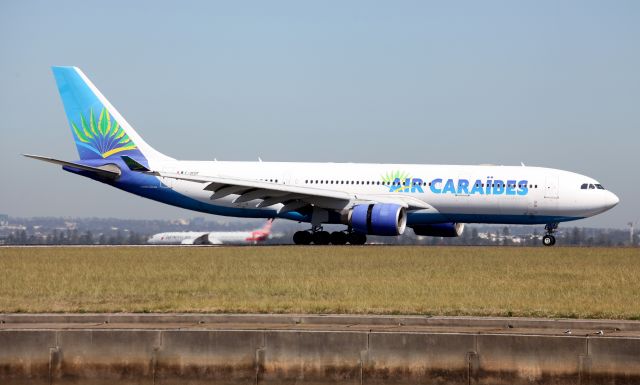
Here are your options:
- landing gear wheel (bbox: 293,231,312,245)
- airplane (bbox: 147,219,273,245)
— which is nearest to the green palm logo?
landing gear wheel (bbox: 293,231,312,245)

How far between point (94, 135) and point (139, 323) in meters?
37.3

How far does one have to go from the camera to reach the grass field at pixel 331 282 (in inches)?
Result: 892

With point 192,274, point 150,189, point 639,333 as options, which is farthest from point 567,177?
point 639,333

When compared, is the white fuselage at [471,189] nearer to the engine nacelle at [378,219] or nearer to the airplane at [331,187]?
the airplane at [331,187]

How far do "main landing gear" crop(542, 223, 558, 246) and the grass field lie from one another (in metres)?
7.86

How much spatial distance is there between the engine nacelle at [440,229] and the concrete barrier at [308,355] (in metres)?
34.8

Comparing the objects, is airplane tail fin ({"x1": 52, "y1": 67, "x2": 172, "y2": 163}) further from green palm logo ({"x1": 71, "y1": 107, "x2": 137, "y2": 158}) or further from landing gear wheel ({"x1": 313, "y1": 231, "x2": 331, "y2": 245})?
landing gear wheel ({"x1": 313, "y1": 231, "x2": 331, "y2": 245})

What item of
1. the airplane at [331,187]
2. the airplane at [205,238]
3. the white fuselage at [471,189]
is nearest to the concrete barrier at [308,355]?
the airplane at [331,187]

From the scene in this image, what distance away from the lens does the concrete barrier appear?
17.8 metres

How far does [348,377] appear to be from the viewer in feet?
60.7

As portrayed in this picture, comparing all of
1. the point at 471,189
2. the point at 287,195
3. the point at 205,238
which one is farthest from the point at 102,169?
the point at 205,238

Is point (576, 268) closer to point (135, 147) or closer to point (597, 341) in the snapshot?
point (597, 341)

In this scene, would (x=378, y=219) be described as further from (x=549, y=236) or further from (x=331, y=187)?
(x=549, y=236)

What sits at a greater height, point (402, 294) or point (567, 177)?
point (567, 177)
